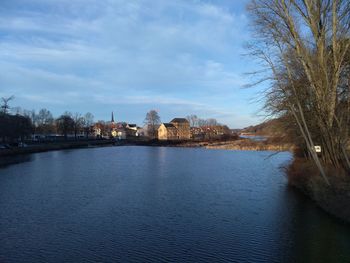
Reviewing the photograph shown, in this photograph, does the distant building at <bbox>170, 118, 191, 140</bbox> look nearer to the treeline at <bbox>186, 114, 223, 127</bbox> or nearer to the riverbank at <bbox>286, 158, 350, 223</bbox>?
the treeline at <bbox>186, 114, 223, 127</bbox>

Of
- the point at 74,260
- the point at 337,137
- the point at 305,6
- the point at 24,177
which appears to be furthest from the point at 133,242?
the point at 24,177

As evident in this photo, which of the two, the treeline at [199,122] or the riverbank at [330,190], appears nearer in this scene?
the riverbank at [330,190]

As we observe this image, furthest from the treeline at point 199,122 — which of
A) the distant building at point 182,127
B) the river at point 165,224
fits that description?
the river at point 165,224

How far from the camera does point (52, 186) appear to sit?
29.8 metres

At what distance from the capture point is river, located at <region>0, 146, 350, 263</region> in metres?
13.7

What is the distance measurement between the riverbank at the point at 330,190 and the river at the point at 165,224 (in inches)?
20.4

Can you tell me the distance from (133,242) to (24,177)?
79.4 ft

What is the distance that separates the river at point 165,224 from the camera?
1373 cm

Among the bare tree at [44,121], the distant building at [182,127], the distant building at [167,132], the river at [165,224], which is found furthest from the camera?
the distant building at [182,127]

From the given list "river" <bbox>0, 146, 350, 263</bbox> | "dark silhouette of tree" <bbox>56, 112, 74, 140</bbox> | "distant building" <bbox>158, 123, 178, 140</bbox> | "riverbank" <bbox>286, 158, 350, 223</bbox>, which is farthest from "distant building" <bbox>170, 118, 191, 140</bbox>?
"riverbank" <bbox>286, 158, 350, 223</bbox>

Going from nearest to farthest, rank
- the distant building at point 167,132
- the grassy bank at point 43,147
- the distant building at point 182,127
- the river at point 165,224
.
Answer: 1. the river at point 165,224
2. the grassy bank at point 43,147
3. the distant building at point 167,132
4. the distant building at point 182,127

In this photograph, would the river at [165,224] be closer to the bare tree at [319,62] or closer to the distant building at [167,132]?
the bare tree at [319,62]

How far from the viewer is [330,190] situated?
64.7ft

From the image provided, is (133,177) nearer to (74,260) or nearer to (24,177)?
(24,177)
